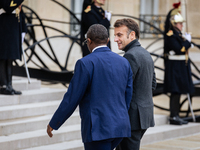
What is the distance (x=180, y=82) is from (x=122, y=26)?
130 inches

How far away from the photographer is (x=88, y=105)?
2.84 meters

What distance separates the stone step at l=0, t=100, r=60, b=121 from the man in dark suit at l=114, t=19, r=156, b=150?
2021 millimetres

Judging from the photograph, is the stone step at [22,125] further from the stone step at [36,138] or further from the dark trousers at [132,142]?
the dark trousers at [132,142]

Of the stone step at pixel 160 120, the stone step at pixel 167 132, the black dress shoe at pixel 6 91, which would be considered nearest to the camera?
the black dress shoe at pixel 6 91

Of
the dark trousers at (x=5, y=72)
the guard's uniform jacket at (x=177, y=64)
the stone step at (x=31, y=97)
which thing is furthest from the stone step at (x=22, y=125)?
the guard's uniform jacket at (x=177, y=64)

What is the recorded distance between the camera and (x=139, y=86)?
3.26m

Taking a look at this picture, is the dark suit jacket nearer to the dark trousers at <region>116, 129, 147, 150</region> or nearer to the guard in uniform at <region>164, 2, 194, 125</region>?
the dark trousers at <region>116, 129, 147, 150</region>

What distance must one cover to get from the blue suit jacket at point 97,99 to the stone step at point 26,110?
2.19 metres

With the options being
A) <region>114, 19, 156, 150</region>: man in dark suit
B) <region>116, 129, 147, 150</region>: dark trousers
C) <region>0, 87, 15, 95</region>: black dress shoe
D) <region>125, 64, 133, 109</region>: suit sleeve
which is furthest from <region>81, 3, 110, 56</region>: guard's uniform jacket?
<region>125, 64, 133, 109</region>: suit sleeve

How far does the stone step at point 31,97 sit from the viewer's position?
17.1 ft

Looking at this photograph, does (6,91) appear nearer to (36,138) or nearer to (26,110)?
(26,110)

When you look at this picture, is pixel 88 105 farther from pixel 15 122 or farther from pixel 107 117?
pixel 15 122

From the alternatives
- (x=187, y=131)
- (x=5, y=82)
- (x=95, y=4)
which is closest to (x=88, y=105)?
(x=5, y=82)

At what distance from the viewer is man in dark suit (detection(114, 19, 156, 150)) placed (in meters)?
3.24
